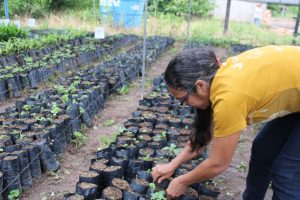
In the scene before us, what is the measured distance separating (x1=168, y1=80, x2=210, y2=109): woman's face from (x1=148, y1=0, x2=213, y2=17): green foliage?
16070mm

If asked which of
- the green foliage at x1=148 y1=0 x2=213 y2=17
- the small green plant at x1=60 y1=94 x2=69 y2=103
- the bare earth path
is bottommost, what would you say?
the bare earth path

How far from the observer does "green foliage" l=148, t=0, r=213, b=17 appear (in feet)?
61.9

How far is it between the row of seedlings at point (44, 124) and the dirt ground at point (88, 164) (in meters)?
0.09

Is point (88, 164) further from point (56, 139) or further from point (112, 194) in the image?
point (112, 194)

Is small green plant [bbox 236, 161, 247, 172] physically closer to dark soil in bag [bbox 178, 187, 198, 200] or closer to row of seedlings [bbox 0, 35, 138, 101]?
dark soil in bag [bbox 178, 187, 198, 200]

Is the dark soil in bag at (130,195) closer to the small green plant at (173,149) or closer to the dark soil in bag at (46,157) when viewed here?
the small green plant at (173,149)

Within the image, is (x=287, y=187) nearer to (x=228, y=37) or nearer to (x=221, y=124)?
(x=221, y=124)

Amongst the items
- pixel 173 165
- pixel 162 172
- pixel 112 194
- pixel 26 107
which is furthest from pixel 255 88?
pixel 26 107

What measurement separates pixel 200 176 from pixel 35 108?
2.77 m

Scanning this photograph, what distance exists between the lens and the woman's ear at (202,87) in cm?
156

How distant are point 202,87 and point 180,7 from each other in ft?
59.7

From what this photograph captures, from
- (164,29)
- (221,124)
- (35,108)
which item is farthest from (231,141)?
(164,29)

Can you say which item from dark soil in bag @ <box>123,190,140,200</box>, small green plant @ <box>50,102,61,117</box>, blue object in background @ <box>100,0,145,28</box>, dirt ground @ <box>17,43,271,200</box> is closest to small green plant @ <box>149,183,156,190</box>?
dark soil in bag @ <box>123,190,140,200</box>

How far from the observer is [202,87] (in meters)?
1.58
